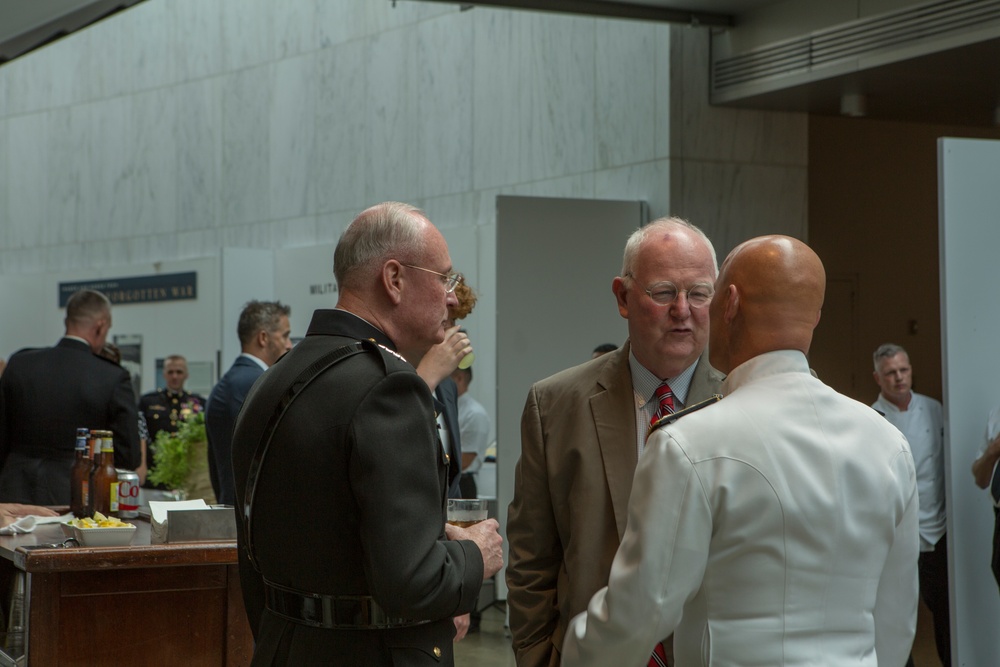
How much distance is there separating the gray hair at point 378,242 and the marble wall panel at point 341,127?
8.32 m

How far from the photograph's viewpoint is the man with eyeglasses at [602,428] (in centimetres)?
240

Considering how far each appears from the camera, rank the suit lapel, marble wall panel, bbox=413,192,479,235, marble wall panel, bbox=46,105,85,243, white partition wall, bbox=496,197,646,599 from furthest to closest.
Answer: marble wall panel, bbox=46,105,85,243, marble wall panel, bbox=413,192,479,235, white partition wall, bbox=496,197,646,599, the suit lapel

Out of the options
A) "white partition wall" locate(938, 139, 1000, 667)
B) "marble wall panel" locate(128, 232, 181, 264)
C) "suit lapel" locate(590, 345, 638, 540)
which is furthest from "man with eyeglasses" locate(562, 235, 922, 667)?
"marble wall panel" locate(128, 232, 181, 264)

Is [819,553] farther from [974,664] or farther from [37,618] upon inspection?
[974,664]

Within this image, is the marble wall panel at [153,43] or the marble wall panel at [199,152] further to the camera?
the marble wall panel at [153,43]

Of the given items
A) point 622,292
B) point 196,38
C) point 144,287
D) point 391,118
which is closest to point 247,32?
point 196,38

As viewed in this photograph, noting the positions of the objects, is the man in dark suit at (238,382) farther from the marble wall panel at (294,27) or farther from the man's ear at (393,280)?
the marble wall panel at (294,27)

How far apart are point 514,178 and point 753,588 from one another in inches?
301

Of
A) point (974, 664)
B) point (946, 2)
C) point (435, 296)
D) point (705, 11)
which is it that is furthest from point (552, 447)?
point (705, 11)

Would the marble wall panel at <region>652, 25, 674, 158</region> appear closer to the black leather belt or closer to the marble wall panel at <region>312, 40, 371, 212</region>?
the marble wall panel at <region>312, 40, 371, 212</region>

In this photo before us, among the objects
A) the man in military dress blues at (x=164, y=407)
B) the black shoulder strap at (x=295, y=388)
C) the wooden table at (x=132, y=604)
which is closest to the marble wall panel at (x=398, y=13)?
the man in military dress blues at (x=164, y=407)

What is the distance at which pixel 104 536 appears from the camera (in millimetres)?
3320

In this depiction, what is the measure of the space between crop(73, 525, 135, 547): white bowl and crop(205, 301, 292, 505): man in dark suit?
71.9 inches

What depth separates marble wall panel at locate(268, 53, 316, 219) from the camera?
1101 cm
